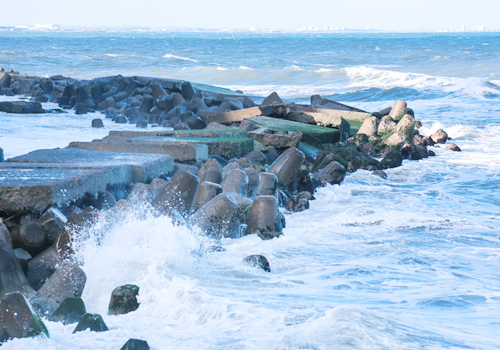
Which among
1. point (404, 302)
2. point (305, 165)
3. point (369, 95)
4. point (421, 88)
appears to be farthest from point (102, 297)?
point (421, 88)

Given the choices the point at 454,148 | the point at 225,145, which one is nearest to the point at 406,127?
the point at 454,148

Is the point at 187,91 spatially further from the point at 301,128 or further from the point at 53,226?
the point at 53,226

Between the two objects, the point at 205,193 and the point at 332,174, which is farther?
Result: the point at 332,174

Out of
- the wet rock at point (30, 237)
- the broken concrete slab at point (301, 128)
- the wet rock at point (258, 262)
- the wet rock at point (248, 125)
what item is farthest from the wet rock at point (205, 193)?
the broken concrete slab at point (301, 128)

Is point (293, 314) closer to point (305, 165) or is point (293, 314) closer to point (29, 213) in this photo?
point (29, 213)

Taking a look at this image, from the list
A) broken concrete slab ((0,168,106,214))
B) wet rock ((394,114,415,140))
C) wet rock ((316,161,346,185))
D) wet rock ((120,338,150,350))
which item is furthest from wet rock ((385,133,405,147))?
wet rock ((120,338,150,350))

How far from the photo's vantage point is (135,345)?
287 cm

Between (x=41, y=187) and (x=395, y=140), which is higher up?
(x=41, y=187)

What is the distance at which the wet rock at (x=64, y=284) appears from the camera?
3465 millimetres

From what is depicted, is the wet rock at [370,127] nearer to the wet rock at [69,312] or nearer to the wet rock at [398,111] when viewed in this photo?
the wet rock at [398,111]

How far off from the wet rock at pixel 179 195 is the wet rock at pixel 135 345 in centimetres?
212

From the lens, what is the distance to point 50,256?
155 inches

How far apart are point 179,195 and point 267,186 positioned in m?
1.13

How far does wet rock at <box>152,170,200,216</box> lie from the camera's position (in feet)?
16.3
